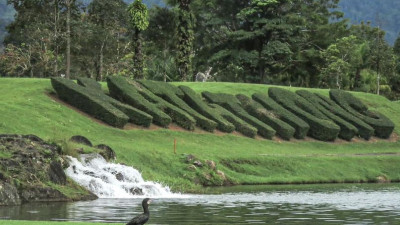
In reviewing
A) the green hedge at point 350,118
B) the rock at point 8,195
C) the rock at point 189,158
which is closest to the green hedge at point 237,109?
the green hedge at point 350,118

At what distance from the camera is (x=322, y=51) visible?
379ft

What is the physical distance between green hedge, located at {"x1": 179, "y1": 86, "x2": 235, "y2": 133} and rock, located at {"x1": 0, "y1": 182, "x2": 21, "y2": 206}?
3439 centimetres

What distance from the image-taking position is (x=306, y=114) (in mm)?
73250

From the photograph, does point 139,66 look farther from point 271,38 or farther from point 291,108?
point 271,38

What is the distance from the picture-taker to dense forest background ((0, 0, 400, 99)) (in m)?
96.8

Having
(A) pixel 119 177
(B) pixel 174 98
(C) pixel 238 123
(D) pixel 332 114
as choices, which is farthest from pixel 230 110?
(A) pixel 119 177

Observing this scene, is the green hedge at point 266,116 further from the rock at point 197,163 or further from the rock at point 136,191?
the rock at point 136,191

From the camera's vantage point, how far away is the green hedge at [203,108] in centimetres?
6560

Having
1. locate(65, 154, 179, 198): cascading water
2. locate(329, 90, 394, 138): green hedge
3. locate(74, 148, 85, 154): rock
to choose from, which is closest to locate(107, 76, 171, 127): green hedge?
locate(65, 154, 179, 198): cascading water

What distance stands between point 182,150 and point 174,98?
12477mm

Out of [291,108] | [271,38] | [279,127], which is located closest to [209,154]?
[279,127]

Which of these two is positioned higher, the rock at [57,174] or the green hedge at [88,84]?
the green hedge at [88,84]

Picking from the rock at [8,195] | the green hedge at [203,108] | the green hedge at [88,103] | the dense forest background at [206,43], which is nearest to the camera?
the rock at [8,195]

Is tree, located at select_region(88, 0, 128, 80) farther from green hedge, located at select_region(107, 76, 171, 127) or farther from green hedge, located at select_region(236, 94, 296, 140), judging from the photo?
green hedge, located at select_region(107, 76, 171, 127)
